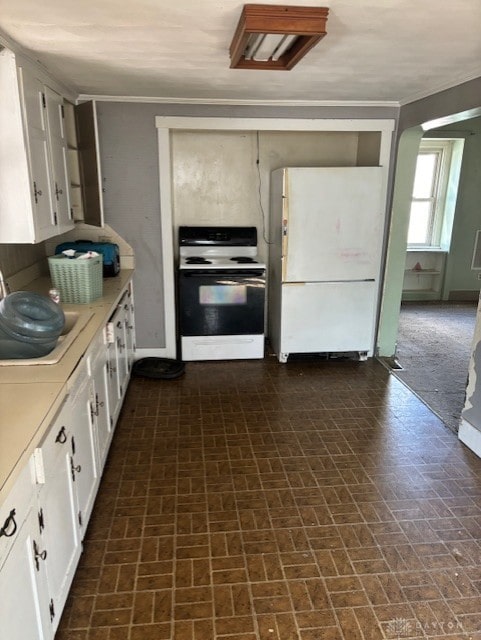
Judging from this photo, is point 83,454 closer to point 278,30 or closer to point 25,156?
point 25,156

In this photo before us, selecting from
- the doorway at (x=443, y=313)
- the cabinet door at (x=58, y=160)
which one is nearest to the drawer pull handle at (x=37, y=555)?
the cabinet door at (x=58, y=160)

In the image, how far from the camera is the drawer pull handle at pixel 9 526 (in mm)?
1111

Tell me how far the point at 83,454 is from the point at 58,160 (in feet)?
6.22

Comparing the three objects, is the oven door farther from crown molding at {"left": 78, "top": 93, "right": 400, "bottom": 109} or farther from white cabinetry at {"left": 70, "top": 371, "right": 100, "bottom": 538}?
white cabinetry at {"left": 70, "top": 371, "right": 100, "bottom": 538}

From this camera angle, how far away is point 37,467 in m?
1.35

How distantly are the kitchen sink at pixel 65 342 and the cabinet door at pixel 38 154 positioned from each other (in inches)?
17.9

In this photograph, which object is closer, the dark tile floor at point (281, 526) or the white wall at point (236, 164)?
the dark tile floor at point (281, 526)

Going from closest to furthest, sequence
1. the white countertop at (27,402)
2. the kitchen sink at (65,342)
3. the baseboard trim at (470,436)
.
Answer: the white countertop at (27,402), the kitchen sink at (65,342), the baseboard trim at (470,436)

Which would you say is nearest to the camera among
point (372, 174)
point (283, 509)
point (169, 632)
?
point (169, 632)

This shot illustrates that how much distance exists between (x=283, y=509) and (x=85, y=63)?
2.69 meters

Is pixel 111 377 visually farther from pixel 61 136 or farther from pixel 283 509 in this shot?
pixel 61 136

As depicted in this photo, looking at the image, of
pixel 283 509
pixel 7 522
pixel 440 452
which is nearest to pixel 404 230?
pixel 440 452

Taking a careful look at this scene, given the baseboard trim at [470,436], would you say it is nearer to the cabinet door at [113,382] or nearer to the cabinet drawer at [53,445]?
the cabinet door at [113,382]

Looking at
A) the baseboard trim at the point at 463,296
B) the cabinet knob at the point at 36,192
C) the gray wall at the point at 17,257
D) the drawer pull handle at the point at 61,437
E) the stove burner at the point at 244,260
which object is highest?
the cabinet knob at the point at 36,192
